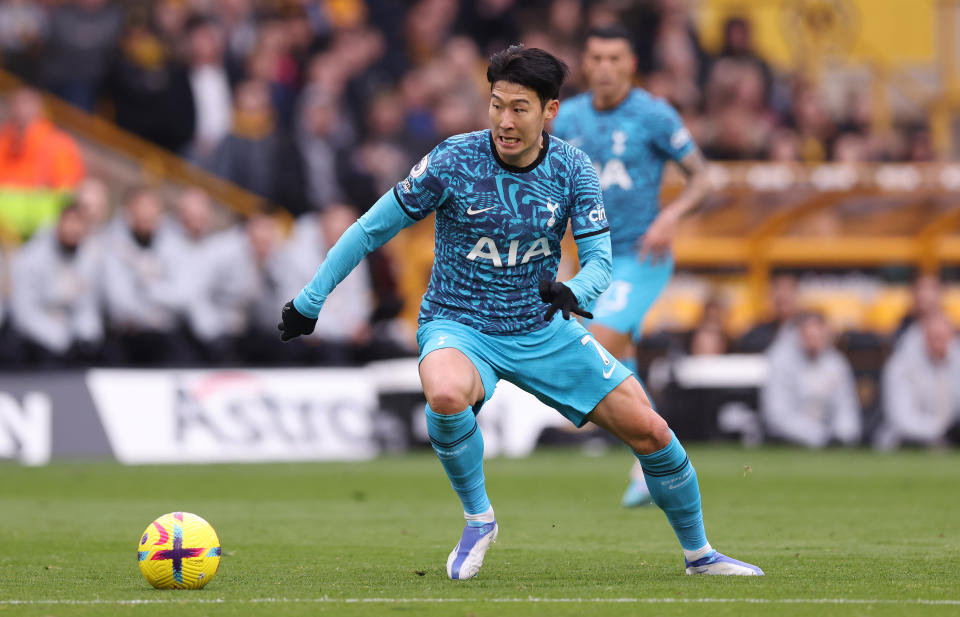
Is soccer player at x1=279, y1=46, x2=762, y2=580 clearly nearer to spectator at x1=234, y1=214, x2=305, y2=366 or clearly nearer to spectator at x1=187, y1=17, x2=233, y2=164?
spectator at x1=234, y1=214, x2=305, y2=366

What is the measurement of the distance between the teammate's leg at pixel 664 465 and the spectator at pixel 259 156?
11.8 meters

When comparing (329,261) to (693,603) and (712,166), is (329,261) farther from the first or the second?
(712,166)

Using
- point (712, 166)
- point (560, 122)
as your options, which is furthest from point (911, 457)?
point (560, 122)

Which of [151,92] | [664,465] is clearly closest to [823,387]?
[151,92]

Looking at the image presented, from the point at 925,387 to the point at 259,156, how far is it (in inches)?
312

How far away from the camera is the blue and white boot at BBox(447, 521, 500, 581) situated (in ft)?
22.9

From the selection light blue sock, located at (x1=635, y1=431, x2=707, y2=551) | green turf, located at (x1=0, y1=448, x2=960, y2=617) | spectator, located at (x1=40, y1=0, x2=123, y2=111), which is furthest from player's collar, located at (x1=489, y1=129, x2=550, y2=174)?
spectator, located at (x1=40, y1=0, x2=123, y2=111)

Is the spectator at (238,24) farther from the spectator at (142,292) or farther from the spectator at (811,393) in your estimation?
the spectator at (811,393)

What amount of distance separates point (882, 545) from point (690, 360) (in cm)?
894

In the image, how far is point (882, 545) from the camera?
838 centimetres

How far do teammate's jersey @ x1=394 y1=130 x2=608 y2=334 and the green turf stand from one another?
121 centimetres

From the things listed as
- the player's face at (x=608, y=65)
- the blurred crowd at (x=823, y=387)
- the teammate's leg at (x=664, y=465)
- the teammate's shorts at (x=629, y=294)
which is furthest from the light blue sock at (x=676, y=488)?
the blurred crowd at (x=823, y=387)

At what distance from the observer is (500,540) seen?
28.6 ft

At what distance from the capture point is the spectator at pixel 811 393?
1709cm
